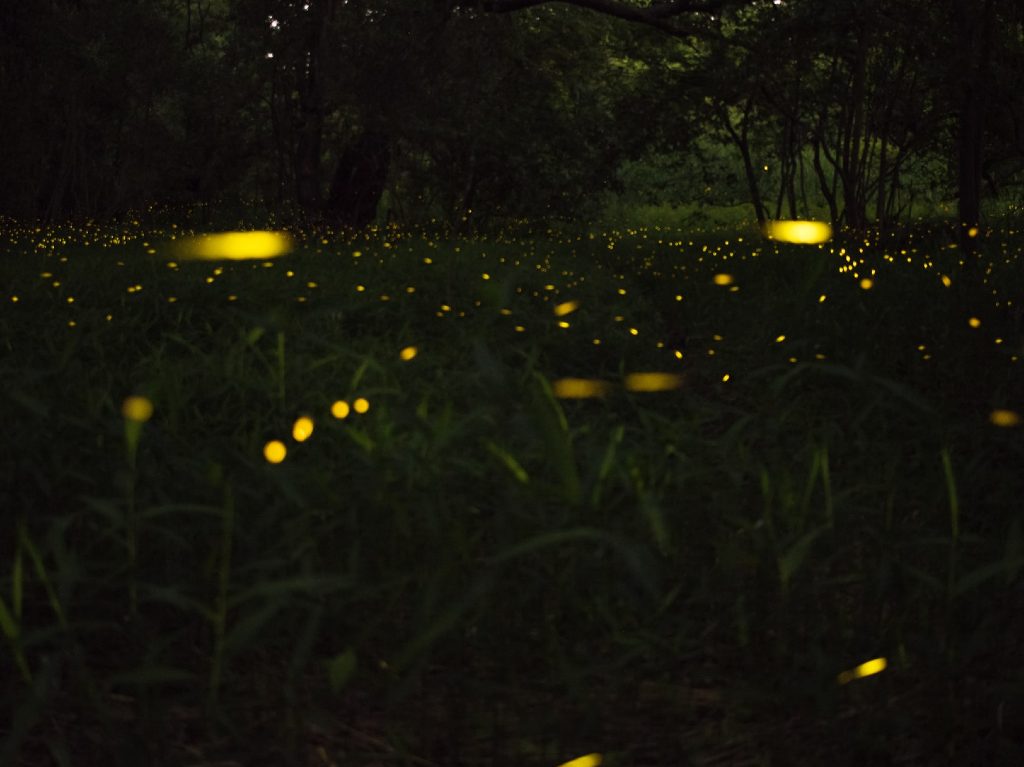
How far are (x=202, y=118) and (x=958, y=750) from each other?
20.4 m

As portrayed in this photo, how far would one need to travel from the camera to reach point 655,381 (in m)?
5.40

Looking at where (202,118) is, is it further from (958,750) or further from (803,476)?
(958,750)

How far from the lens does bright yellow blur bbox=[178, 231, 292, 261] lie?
10812 millimetres

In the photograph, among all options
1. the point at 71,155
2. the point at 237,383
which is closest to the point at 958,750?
the point at 237,383

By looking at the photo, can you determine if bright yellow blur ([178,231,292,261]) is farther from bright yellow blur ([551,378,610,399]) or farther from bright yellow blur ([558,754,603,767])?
bright yellow blur ([558,754,603,767])

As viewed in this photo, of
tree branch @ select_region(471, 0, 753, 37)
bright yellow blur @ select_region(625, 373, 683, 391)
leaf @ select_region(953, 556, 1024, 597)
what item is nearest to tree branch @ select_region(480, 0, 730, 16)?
tree branch @ select_region(471, 0, 753, 37)

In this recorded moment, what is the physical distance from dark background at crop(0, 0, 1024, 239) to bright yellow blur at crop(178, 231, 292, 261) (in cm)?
166

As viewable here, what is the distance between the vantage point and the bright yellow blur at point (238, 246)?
10.8 meters

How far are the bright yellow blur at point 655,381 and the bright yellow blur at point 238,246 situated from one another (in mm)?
5739

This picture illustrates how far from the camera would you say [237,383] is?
464cm

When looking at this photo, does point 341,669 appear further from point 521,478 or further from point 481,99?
point 481,99

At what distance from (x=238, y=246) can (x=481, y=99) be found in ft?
17.6

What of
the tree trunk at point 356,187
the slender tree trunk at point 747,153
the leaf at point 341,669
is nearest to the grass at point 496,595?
the leaf at point 341,669

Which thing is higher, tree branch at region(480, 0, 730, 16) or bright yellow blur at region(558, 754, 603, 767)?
tree branch at region(480, 0, 730, 16)
